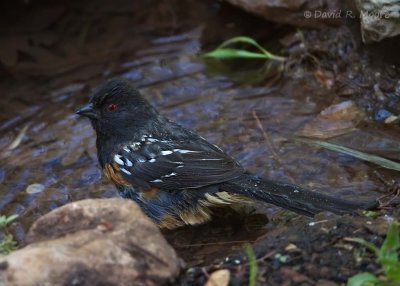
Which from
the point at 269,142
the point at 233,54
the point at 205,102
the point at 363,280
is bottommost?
the point at 269,142

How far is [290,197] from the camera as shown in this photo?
403 cm

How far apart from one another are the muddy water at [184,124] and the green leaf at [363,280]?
113 cm

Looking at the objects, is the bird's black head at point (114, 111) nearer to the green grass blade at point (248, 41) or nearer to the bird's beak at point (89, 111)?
the bird's beak at point (89, 111)

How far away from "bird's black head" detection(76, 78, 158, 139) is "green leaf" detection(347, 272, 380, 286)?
2.41m

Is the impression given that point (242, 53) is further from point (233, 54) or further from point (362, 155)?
point (362, 155)

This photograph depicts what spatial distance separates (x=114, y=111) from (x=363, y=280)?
8.41 ft

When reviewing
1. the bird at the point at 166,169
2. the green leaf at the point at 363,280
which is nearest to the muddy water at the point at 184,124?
the bird at the point at 166,169

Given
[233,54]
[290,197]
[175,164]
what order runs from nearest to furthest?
[290,197] → [175,164] → [233,54]

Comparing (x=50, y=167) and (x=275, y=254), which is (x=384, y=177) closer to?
(x=275, y=254)

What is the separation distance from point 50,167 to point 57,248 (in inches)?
107

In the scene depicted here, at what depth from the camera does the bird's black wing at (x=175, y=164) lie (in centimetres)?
436

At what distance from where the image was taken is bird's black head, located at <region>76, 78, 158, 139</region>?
4797mm

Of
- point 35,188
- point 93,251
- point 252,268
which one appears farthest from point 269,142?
point 93,251

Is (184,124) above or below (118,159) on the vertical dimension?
below
